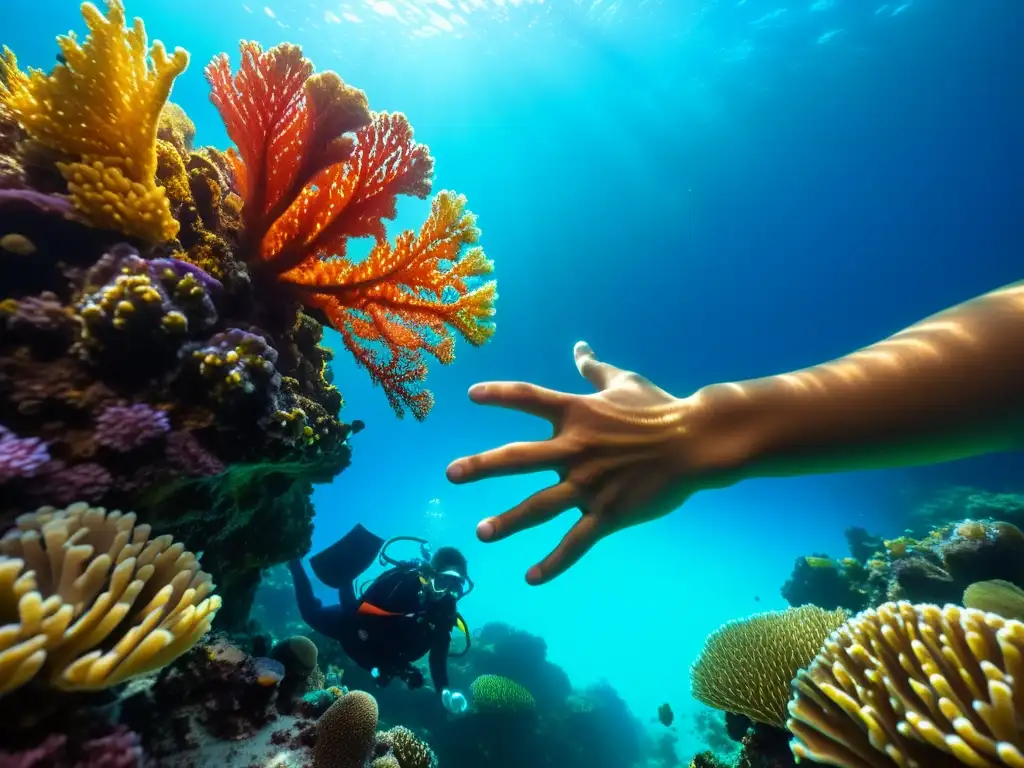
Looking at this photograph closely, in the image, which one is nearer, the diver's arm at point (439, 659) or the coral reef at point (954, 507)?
the diver's arm at point (439, 659)

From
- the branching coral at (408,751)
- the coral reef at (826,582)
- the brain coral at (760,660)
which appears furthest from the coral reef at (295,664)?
the coral reef at (826,582)

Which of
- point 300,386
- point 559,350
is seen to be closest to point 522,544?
point 559,350

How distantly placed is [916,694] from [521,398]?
2.27 meters

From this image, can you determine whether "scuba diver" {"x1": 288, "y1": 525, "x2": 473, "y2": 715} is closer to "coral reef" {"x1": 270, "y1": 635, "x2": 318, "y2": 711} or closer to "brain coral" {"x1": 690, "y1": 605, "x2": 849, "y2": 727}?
"coral reef" {"x1": 270, "y1": 635, "x2": 318, "y2": 711}

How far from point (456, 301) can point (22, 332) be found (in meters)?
2.50

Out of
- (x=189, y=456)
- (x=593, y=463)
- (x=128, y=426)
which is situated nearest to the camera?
(x=593, y=463)

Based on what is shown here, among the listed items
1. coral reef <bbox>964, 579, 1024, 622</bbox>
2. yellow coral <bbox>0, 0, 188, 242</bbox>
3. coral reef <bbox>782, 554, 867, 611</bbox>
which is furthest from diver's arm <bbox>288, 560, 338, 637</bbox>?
coral reef <bbox>782, 554, 867, 611</bbox>

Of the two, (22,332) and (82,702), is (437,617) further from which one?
(22,332)

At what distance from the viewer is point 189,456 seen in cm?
218

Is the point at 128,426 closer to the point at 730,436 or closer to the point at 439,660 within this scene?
the point at 730,436

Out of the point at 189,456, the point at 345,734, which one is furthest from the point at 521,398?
the point at 345,734

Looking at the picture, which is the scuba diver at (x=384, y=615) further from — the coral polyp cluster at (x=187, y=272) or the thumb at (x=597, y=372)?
the thumb at (x=597, y=372)

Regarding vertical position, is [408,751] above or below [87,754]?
below

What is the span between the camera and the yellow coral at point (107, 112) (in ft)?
6.94
